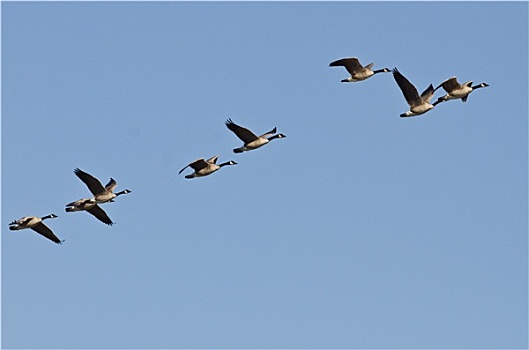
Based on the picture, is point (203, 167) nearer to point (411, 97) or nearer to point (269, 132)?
point (269, 132)

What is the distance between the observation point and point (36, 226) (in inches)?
1730

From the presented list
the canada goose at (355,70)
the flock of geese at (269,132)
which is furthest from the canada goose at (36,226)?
the canada goose at (355,70)

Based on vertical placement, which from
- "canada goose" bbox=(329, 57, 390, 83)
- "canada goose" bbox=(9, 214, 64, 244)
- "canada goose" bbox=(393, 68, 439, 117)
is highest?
"canada goose" bbox=(329, 57, 390, 83)

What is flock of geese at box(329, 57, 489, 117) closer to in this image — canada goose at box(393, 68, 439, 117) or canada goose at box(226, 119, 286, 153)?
canada goose at box(393, 68, 439, 117)

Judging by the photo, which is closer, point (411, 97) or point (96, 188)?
point (411, 97)

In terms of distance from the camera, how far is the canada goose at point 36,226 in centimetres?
4247

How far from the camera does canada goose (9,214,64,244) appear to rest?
42.5 metres

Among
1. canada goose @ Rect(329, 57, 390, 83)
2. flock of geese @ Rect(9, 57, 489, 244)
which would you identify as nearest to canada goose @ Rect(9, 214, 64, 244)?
flock of geese @ Rect(9, 57, 489, 244)

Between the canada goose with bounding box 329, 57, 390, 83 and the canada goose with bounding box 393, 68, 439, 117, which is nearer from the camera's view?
the canada goose with bounding box 393, 68, 439, 117

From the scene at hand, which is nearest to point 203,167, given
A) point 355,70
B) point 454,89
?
point 355,70

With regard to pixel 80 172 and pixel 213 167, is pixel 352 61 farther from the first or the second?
pixel 80 172

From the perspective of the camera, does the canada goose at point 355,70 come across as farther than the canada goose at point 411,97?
Yes

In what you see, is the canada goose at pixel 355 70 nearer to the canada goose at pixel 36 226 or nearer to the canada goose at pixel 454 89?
the canada goose at pixel 454 89

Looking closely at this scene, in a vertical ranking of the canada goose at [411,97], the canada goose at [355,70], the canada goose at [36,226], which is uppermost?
the canada goose at [355,70]
